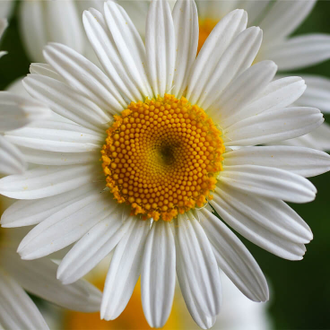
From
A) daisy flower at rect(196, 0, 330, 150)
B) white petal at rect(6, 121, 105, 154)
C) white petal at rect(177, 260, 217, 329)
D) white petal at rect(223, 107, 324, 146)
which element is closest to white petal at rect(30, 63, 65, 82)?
white petal at rect(6, 121, 105, 154)

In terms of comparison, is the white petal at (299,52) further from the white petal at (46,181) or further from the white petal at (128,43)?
the white petal at (46,181)

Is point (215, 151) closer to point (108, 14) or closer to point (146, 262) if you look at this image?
point (146, 262)

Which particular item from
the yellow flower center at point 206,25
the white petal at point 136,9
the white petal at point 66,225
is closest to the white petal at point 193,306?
the white petal at point 66,225

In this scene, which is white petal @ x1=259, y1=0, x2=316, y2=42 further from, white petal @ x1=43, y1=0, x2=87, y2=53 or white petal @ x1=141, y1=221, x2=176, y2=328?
white petal @ x1=141, y1=221, x2=176, y2=328

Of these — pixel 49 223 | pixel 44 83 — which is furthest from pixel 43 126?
pixel 49 223

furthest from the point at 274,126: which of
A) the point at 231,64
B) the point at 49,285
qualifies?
the point at 49,285
